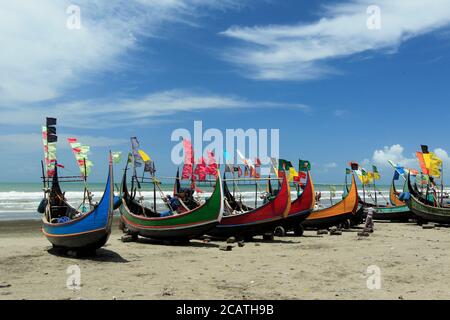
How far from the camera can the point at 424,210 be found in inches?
1033

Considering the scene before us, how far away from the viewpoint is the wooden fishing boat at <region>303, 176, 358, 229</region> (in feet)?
74.8

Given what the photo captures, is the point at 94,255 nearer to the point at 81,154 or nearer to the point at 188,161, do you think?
the point at 81,154

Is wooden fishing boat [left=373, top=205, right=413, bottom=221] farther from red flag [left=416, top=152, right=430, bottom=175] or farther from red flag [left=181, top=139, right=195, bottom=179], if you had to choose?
red flag [left=181, top=139, right=195, bottom=179]

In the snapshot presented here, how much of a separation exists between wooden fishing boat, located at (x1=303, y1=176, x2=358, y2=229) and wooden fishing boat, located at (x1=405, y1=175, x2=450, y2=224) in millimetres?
5772

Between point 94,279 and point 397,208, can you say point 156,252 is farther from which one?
point 397,208

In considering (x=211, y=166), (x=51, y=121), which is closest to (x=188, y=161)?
(x=211, y=166)

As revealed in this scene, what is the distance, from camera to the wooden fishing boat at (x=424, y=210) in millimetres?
25547

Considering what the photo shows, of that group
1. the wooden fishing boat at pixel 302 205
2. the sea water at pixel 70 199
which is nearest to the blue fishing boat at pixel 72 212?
the sea water at pixel 70 199

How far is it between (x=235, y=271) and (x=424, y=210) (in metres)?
18.6

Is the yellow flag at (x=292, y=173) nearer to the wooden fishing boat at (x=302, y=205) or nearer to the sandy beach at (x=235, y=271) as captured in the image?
the wooden fishing boat at (x=302, y=205)

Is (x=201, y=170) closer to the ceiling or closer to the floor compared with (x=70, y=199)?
closer to the ceiling

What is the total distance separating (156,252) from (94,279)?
4.73 metres

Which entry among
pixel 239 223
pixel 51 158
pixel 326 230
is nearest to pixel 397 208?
pixel 326 230

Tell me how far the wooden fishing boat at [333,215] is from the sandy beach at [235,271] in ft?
16.8
